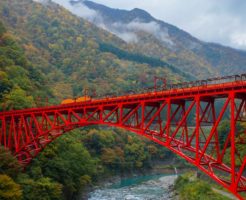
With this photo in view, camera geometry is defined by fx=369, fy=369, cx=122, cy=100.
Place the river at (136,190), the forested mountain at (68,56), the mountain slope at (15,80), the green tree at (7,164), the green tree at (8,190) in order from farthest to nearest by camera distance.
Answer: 1. the forested mountain at (68,56)
2. the river at (136,190)
3. the mountain slope at (15,80)
4. the green tree at (7,164)
5. the green tree at (8,190)

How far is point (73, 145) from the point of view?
5631 cm

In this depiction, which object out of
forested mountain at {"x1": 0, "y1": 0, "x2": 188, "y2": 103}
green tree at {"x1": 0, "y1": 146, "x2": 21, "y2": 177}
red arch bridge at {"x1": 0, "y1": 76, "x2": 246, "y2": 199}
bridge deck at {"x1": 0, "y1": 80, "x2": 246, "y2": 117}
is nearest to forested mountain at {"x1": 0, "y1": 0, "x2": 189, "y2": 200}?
forested mountain at {"x1": 0, "y1": 0, "x2": 188, "y2": 103}

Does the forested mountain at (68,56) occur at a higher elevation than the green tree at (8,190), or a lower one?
higher

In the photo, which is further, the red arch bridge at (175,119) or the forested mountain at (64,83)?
the forested mountain at (64,83)

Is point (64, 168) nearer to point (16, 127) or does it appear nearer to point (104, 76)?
point (16, 127)

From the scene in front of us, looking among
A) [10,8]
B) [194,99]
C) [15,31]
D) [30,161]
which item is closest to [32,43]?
[15,31]

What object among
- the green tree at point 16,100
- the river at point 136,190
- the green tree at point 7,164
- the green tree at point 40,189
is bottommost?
the river at point 136,190

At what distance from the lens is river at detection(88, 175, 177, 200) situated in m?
57.8

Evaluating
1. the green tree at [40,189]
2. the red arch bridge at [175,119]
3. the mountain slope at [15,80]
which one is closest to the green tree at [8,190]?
the green tree at [40,189]

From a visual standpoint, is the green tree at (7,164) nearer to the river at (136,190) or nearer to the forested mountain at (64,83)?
the forested mountain at (64,83)

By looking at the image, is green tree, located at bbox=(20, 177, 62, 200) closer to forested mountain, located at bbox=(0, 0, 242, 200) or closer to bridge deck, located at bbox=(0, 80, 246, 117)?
forested mountain, located at bbox=(0, 0, 242, 200)

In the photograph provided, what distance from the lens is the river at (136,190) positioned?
2277 inches

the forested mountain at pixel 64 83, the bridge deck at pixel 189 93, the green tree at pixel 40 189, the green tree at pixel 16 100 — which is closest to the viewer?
A: the bridge deck at pixel 189 93

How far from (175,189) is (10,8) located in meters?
128
